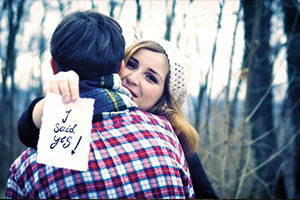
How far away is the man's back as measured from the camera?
0.79m

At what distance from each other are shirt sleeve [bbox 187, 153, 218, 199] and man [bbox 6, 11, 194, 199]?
466 millimetres

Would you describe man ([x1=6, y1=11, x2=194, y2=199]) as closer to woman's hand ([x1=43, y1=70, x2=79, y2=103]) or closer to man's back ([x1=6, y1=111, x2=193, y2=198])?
man's back ([x1=6, y1=111, x2=193, y2=198])

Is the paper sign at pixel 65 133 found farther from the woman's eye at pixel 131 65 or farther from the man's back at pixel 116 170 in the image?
the woman's eye at pixel 131 65

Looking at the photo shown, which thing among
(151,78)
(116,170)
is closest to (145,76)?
(151,78)

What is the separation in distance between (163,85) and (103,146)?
2.09ft

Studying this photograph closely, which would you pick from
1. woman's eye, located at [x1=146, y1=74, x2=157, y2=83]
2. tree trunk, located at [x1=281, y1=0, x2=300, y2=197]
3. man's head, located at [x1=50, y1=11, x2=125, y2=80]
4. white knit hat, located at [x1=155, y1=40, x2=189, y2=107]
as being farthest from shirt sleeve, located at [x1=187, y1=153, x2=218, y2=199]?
tree trunk, located at [x1=281, y1=0, x2=300, y2=197]

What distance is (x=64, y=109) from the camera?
2.37 feet

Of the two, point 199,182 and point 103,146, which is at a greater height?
point 103,146

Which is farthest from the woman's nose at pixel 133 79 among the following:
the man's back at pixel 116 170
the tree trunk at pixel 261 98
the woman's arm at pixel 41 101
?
the tree trunk at pixel 261 98

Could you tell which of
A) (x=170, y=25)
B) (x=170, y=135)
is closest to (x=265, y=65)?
(x=170, y=25)

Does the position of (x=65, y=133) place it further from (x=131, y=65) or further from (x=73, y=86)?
(x=131, y=65)

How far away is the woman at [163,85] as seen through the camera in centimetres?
127

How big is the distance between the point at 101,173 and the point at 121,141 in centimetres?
12

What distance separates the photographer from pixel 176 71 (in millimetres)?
1377
